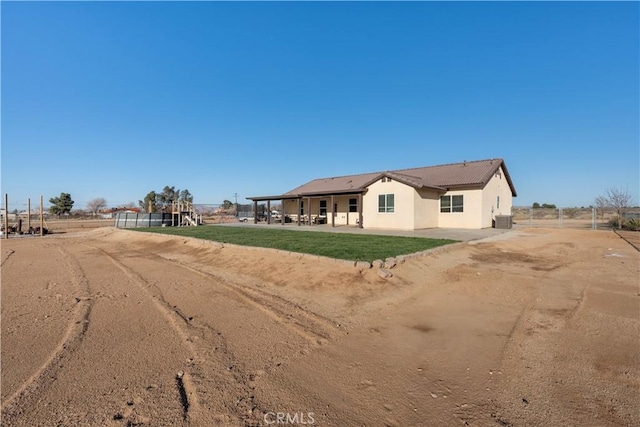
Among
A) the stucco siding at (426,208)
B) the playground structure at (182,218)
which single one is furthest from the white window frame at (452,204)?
the playground structure at (182,218)

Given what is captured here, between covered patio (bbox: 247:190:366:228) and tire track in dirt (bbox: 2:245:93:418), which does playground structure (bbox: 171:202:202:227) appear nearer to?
covered patio (bbox: 247:190:366:228)

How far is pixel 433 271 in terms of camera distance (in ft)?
24.8

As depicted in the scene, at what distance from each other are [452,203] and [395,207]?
172 inches

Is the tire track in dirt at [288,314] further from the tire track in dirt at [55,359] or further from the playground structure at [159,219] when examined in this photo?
the playground structure at [159,219]

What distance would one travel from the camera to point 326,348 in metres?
3.69

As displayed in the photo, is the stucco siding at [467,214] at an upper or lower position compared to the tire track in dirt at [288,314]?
upper

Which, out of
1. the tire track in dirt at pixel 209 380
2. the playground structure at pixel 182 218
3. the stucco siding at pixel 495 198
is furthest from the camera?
the playground structure at pixel 182 218

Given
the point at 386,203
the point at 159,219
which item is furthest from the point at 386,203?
the point at 159,219

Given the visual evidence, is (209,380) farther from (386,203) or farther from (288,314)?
(386,203)

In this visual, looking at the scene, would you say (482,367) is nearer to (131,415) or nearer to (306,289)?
(131,415)

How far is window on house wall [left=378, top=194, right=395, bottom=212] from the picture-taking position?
19.0m

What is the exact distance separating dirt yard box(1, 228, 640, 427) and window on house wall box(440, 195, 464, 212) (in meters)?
12.6

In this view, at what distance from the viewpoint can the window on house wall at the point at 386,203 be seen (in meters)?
19.0

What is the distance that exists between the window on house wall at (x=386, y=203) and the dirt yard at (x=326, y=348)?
Answer: 11.5 metres
